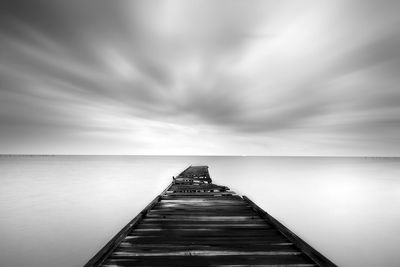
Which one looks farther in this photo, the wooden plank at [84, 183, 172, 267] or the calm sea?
the calm sea

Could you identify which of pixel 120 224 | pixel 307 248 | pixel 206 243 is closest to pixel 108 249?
pixel 206 243

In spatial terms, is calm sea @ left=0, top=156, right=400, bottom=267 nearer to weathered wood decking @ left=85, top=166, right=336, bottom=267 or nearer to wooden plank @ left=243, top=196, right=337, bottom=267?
weathered wood decking @ left=85, top=166, right=336, bottom=267

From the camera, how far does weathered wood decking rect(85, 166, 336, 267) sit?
4.13 metres

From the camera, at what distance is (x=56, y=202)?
18.1 m

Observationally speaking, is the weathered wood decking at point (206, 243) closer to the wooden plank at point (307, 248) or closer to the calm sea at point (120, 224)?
the wooden plank at point (307, 248)

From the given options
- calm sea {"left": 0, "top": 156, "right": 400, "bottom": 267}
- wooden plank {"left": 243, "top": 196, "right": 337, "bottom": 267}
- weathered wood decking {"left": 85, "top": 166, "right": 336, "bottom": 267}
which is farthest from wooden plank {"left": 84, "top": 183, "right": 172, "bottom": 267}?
calm sea {"left": 0, "top": 156, "right": 400, "bottom": 267}

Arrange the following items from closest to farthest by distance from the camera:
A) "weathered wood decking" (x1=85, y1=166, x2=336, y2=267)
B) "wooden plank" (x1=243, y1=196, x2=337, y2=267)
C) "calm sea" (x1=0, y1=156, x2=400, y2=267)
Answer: "wooden plank" (x1=243, y1=196, x2=337, y2=267) < "weathered wood decking" (x1=85, y1=166, x2=336, y2=267) < "calm sea" (x1=0, y1=156, x2=400, y2=267)

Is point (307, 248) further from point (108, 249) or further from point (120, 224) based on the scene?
point (120, 224)

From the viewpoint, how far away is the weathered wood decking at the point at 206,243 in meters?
4.13

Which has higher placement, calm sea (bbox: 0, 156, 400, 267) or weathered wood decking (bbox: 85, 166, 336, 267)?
→ weathered wood decking (bbox: 85, 166, 336, 267)

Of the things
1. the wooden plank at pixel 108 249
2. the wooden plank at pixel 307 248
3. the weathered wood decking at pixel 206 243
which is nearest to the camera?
the wooden plank at pixel 108 249

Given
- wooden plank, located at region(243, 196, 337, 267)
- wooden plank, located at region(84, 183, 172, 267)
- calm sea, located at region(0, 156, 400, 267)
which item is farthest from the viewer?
calm sea, located at region(0, 156, 400, 267)

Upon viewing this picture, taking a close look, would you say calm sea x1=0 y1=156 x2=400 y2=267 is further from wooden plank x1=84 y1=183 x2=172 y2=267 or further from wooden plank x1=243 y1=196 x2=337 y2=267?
wooden plank x1=243 y1=196 x2=337 y2=267

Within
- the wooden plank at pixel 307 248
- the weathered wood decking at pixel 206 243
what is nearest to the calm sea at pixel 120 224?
the weathered wood decking at pixel 206 243
